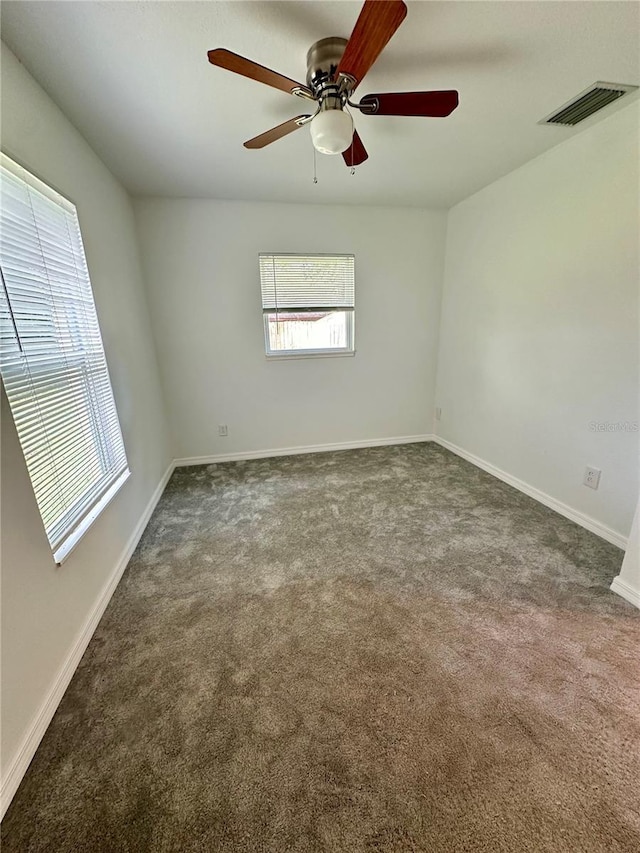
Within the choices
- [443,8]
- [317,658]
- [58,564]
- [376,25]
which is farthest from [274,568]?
[443,8]

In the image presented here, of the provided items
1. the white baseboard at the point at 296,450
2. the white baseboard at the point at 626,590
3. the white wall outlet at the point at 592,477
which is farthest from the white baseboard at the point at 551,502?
the white baseboard at the point at 296,450

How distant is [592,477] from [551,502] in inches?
14.7

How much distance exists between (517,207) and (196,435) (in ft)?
11.1

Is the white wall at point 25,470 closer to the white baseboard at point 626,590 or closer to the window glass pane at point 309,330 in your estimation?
the window glass pane at point 309,330

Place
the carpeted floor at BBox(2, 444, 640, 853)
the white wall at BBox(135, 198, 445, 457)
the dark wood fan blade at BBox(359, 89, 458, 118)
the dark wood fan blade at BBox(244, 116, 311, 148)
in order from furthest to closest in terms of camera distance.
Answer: the white wall at BBox(135, 198, 445, 457) → the dark wood fan blade at BBox(244, 116, 311, 148) → the dark wood fan blade at BBox(359, 89, 458, 118) → the carpeted floor at BBox(2, 444, 640, 853)

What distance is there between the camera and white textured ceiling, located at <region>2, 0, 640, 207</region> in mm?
1205

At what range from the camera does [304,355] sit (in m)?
3.33

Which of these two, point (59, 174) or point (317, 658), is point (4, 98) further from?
point (317, 658)

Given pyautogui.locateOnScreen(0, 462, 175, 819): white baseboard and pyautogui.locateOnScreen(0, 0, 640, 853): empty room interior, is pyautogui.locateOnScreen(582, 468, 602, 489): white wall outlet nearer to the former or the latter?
pyautogui.locateOnScreen(0, 0, 640, 853): empty room interior

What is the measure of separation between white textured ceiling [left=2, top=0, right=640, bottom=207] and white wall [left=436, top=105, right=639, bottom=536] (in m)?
0.29

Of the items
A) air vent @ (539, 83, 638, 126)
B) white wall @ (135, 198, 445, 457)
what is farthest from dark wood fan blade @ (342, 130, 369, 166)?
white wall @ (135, 198, 445, 457)

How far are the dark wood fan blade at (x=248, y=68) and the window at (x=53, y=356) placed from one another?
2.97 ft

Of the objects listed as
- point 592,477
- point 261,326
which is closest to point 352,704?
point 592,477

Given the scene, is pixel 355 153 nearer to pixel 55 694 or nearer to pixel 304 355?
pixel 304 355
